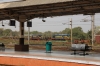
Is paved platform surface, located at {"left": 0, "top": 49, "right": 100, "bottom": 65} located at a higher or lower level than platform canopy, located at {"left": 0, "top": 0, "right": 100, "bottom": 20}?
lower

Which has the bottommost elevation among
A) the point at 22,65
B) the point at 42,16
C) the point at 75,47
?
the point at 22,65

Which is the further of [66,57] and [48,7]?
[48,7]

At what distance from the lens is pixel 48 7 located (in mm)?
16609

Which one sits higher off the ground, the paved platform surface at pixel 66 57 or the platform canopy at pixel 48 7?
the platform canopy at pixel 48 7

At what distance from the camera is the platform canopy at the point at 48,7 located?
47.1 feet

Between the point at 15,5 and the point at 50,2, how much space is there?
3.48 metres

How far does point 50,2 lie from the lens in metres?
14.1

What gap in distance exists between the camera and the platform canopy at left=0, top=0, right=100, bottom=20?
14.3 metres

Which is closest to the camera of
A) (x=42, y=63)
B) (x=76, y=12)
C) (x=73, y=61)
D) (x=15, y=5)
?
(x=73, y=61)

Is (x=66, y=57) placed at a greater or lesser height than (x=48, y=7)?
lesser

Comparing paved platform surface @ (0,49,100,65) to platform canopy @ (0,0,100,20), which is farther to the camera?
platform canopy @ (0,0,100,20)

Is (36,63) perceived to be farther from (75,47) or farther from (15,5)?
(15,5)

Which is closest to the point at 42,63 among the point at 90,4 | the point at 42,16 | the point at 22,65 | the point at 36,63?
the point at 36,63

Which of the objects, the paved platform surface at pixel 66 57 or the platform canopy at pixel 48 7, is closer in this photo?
the paved platform surface at pixel 66 57
